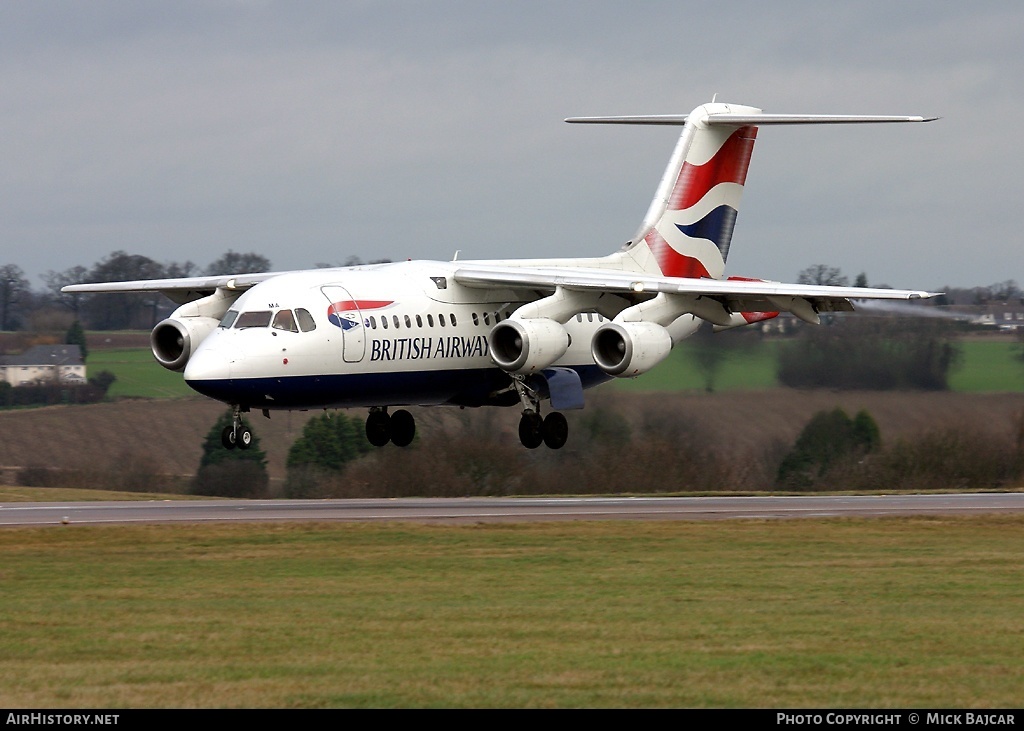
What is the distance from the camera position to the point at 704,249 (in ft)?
104

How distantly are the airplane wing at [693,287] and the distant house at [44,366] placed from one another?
22935 mm

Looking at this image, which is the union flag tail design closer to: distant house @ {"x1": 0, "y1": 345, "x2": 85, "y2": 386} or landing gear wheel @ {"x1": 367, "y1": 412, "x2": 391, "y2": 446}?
landing gear wheel @ {"x1": 367, "y1": 412, "x2": 391, "y2": 446}

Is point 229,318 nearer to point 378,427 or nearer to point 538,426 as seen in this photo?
point 378,427

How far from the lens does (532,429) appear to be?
28.9m

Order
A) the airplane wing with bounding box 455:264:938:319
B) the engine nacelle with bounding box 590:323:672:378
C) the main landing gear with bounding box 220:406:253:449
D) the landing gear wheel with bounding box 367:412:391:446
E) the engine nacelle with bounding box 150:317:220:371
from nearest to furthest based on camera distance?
the main landing gear with bounding box 220:406:253:449 → the airplane wing with bounding box 455:264:938:319 → the engine nacelle with bounding box 590:323:672:378 → the engine nacelle with bounding box 150:317:220:371 → the landing gear wheel with bounding box 367:412:391:446

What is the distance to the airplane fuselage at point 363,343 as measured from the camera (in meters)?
24.3

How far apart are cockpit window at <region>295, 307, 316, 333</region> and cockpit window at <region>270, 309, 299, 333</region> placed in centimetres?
10

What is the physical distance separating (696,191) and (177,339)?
10.5m

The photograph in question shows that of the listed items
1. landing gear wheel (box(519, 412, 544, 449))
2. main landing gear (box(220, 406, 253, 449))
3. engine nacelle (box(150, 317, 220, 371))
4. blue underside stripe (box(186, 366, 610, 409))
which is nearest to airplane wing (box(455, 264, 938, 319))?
blue underside stripe (box(186, 366, 610, 409))

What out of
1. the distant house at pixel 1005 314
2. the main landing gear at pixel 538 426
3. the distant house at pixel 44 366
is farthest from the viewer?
the distant house at pixel 44 366

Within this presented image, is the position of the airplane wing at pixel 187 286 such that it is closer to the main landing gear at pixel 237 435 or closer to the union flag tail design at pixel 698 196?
the main landing gear at pixel 237 435

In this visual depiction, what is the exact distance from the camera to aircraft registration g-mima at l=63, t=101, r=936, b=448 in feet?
81.4

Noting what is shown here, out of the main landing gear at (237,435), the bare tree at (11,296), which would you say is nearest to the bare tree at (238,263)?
the bare tree at (11,296)

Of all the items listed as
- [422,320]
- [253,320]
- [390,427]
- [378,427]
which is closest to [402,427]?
[390,427]
